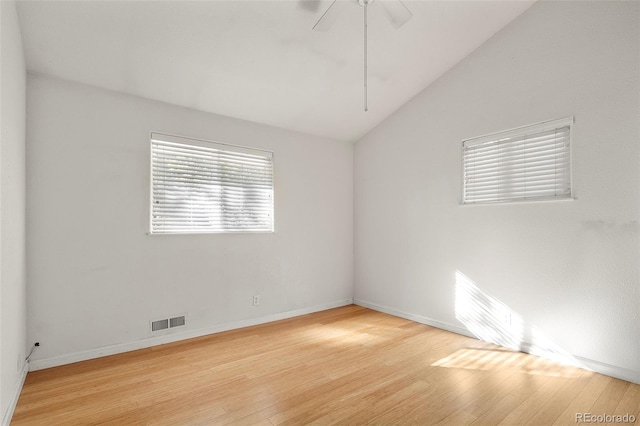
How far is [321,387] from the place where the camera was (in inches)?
101

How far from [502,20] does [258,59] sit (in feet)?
8.46

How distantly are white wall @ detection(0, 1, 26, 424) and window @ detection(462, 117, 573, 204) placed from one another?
413cm

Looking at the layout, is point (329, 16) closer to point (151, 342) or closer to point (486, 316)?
point (486, 316)

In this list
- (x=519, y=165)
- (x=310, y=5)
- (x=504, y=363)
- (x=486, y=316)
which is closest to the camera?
(x=310, y=5)

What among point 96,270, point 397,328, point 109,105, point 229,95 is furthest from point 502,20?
point 96,270

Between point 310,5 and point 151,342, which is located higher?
point 310,5

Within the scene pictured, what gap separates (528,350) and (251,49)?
4.05m

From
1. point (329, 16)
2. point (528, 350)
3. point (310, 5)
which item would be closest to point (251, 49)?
point (310, 5)

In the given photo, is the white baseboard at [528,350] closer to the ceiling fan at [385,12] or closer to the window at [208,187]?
the window at [208,187]

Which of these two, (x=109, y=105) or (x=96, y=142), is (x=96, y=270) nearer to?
(x=96, y=142)

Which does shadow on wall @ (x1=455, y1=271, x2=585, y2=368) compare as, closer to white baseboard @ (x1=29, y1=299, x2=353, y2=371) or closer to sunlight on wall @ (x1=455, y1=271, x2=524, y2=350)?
sunlight on wall @ (x1=455, y1=271, x2=524, y2=350)

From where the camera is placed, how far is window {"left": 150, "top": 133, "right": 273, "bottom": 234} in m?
3.55

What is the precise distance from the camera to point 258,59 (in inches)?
128

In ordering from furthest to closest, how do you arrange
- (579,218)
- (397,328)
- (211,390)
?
(397,328) → (579,218) → (211,390)
